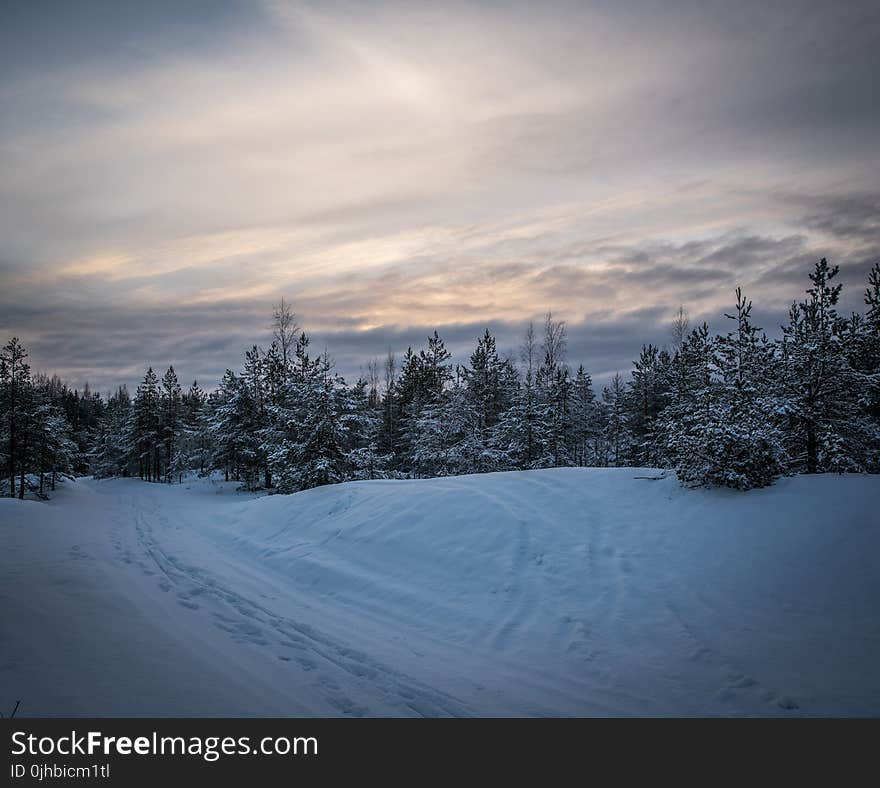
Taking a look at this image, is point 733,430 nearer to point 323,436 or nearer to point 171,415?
point 323,436

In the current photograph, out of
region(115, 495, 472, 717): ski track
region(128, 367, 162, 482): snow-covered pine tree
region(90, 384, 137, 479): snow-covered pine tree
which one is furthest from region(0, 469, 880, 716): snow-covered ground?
region(90, 384, 137, 479): snow-covered pine tree

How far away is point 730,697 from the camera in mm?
5012

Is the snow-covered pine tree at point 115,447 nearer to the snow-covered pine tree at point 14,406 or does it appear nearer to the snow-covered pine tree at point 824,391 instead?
the snow-covered pine tree at point 14,406

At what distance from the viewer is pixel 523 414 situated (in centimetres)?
2508

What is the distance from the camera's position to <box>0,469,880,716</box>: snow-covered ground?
4.87 meters

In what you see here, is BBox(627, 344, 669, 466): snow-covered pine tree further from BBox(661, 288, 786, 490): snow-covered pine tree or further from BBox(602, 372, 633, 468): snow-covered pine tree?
BBox(661, 288, 786, 490): snow-covered pine tree

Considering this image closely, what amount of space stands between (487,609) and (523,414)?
17925 mm

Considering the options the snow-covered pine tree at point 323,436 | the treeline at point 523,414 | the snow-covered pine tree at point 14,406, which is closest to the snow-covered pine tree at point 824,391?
the treeline at point 523,414

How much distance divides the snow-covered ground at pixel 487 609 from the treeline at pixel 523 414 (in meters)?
2.36

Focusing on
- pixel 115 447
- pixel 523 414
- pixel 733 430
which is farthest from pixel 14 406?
pixel 733 430

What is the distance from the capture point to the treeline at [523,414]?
38.9ft

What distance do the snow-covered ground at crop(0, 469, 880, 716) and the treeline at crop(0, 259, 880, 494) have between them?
236 cm
